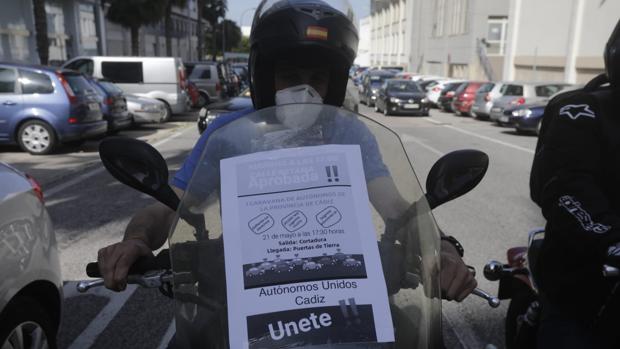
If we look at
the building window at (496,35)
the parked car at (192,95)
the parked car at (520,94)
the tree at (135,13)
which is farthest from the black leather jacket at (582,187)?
the building window at (496,35)

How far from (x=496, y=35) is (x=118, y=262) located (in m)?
43.0

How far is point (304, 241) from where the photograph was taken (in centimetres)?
122

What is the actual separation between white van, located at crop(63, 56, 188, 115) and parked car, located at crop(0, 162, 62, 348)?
15.1 metres

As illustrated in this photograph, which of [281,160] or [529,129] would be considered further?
[529,129]

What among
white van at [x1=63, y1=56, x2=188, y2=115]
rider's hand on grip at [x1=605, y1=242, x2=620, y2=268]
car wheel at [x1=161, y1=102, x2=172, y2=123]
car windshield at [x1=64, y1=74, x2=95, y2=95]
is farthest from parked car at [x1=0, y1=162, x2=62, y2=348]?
white van at [x1=63, y1=56, x2=188, y2=115]

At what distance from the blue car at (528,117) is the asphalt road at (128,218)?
1.89m

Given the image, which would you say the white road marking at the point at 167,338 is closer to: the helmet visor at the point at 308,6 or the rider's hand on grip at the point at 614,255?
the helmet visor at the point at 308,6

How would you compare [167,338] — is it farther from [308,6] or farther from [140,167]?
[308,6]

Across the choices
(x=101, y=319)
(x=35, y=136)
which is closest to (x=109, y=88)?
(x=35, y=136)

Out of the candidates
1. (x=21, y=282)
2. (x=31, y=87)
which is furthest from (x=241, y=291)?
(x=31, y=87)

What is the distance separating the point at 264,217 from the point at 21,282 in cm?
170

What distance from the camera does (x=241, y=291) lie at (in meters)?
1.17

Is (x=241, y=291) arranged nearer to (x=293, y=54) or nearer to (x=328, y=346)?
(x=328, y=346)

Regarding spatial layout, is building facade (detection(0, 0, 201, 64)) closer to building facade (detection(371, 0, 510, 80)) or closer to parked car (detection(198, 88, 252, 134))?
parked car (detection(198, 88, 252, 134))
